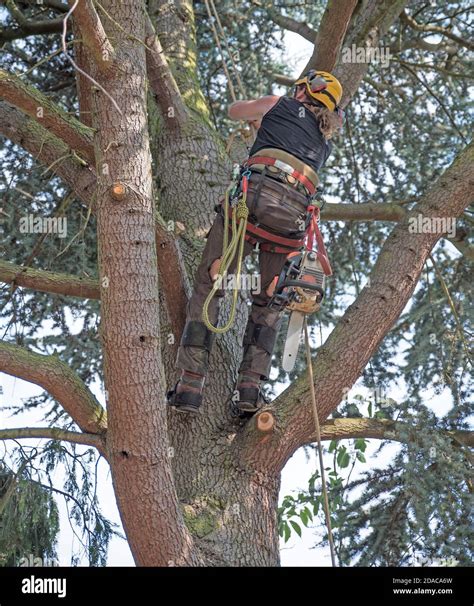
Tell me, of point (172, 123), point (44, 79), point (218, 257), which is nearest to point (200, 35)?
point (44, 79)

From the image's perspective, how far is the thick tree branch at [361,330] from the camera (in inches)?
169

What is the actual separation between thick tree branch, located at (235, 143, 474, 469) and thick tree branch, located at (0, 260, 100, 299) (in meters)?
1.05

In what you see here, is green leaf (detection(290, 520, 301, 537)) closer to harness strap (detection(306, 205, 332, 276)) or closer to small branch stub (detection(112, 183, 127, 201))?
harness strap (detection(306, 205, 332, 276))

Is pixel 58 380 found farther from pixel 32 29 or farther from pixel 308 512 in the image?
pixel 32 29

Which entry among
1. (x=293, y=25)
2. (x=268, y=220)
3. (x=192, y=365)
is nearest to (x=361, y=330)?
(x=268, y=220)

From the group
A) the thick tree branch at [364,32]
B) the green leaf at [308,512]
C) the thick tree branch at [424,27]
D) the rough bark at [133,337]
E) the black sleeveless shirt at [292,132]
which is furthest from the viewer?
the thick tree branch at [424,27]

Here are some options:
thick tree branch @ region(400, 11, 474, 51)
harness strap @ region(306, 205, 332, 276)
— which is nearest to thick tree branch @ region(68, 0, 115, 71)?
harness strap @ region(306, 205, 332, 276)

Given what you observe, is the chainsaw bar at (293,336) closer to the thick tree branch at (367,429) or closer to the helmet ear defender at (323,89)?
the thick tree branch at (367,429)

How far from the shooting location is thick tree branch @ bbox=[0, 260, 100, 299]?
4.40m

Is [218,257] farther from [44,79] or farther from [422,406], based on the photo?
[44,79]

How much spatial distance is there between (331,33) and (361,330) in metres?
1.70

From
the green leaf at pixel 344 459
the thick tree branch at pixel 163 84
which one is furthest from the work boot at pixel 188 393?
the thick tree branch at pixel 163 84

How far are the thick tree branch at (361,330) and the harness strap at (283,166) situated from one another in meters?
0.51

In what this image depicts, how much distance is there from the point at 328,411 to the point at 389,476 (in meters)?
1.27
